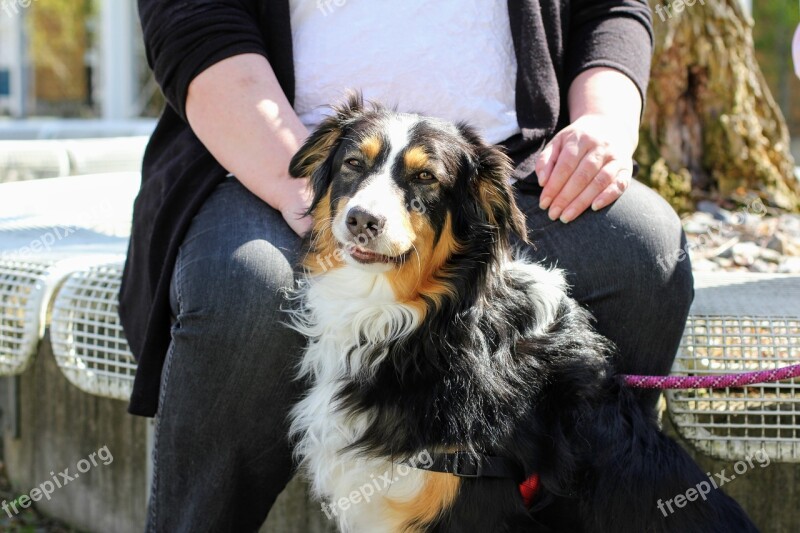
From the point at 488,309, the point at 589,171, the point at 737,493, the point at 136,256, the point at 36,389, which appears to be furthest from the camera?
the point at 36,389

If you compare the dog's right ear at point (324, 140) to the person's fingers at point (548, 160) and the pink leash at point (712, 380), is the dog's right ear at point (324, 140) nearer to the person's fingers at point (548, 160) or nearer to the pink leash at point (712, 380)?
the person's fingers at point (548, 160)

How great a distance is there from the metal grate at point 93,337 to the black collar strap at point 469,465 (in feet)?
3.50

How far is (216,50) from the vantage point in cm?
242

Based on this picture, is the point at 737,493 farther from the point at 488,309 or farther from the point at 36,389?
the point at 36,389

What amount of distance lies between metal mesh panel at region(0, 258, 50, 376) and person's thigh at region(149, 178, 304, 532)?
87cm

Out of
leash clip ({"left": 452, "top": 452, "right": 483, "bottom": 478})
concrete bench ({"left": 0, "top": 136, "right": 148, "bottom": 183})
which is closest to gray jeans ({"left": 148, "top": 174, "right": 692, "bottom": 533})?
leash clip ({"left": 452, "top": 452, "right": 483, "bottom": 478})

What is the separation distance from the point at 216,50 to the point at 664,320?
1.36 m

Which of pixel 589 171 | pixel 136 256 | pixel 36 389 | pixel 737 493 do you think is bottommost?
pixel 36 389

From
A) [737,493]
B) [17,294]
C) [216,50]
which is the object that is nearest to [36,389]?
[17,294]

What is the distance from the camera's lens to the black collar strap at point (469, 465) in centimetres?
208

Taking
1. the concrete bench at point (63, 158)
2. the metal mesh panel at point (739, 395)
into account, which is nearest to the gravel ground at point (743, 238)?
the metal mesh panel at point (739, 395)

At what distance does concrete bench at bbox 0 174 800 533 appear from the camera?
→ 8.29 feet

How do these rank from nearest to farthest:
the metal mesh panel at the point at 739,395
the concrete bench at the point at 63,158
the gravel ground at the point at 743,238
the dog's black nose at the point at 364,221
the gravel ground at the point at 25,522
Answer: the dog's black nose at the point at 364,221, the metal mesh panel at the point at 739,395, the gravel ground at the point at 25,522, the gravel ground at the point at 743,238, the concrete bench at the point at 63,158

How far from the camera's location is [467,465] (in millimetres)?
2078
